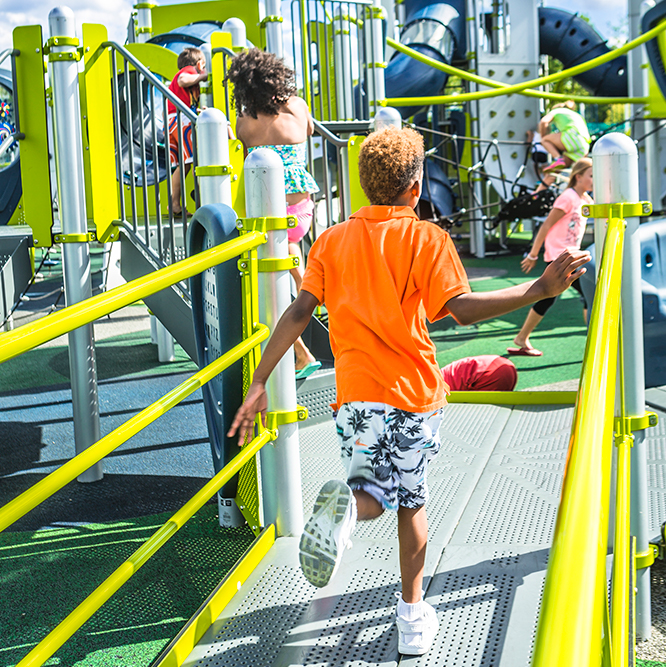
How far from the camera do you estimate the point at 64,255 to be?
3799mm

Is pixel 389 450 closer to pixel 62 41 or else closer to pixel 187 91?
pixel 62 41

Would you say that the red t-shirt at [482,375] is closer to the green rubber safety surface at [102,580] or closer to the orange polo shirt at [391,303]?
the green rubber safety surface at [102,580]

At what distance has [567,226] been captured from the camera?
566 cm

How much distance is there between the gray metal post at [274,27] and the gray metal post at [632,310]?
4179 mm

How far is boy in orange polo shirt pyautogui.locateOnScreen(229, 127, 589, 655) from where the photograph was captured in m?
2.04

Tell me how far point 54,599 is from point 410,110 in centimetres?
1047

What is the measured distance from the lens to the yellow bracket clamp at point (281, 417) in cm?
265

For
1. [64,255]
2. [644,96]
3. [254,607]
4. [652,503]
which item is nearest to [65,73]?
[64,255]

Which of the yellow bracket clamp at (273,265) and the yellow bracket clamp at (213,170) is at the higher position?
the yellow bracket clamp at (213,170)

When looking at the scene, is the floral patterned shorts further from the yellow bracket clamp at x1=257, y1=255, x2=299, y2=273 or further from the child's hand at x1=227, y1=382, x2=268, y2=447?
the yellow bracket clamp at x1=257, y1=255, x2=299, y2=273

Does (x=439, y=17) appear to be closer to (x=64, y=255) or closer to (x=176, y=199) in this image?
(x=176, y=199)

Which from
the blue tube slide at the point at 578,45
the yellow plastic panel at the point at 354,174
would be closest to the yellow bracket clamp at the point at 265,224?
the yellow plastic panel at the point at 354,174

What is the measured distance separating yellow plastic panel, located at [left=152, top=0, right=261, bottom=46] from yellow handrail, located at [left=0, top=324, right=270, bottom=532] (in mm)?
6949

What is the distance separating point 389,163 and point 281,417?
1014mm
